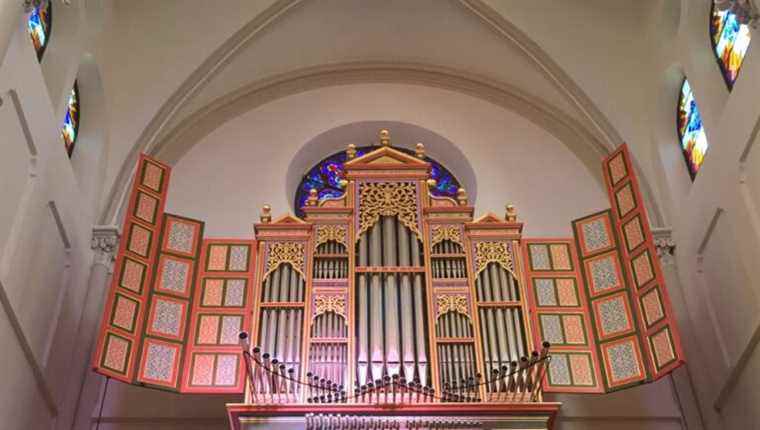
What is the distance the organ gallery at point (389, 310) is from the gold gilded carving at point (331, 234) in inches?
0.7

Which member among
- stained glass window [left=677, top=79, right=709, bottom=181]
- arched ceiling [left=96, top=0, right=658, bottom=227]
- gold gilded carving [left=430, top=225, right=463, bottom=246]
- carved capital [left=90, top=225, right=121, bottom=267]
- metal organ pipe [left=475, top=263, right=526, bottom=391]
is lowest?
metal organ pipe [left=475, top=263, right=526, bottom=391]

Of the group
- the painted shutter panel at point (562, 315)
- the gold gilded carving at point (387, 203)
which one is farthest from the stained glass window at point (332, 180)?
the painted shutter panel at point (562, 315)

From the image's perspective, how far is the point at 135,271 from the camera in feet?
34.7

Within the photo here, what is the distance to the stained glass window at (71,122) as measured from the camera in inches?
469

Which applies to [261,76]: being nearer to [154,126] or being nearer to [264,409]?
[154,126]

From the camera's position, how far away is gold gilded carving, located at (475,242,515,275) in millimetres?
10961

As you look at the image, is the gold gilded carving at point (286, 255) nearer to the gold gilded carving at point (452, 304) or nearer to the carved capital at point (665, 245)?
the gold gilded carving at point (452, 304)

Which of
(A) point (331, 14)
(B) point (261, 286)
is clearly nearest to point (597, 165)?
(A) point (331, 14)

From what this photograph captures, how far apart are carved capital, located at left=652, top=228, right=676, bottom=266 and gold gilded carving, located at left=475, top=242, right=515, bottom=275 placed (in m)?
2.35

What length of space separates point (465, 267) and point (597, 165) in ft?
12.6

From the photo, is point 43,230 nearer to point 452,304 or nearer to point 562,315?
point 452,304

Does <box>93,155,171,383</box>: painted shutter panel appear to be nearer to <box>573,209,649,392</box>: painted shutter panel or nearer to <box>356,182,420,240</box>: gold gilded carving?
<box>356,182,420,240</box>: gold gilded carving

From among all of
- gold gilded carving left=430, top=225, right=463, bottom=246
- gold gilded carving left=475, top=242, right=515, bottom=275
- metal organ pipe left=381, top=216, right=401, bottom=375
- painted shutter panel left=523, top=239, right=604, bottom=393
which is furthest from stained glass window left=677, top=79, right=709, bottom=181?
metal organ pipe left=381, top=216, right=401, bottom=375

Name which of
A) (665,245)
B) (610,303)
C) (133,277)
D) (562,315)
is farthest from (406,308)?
(665,245)
